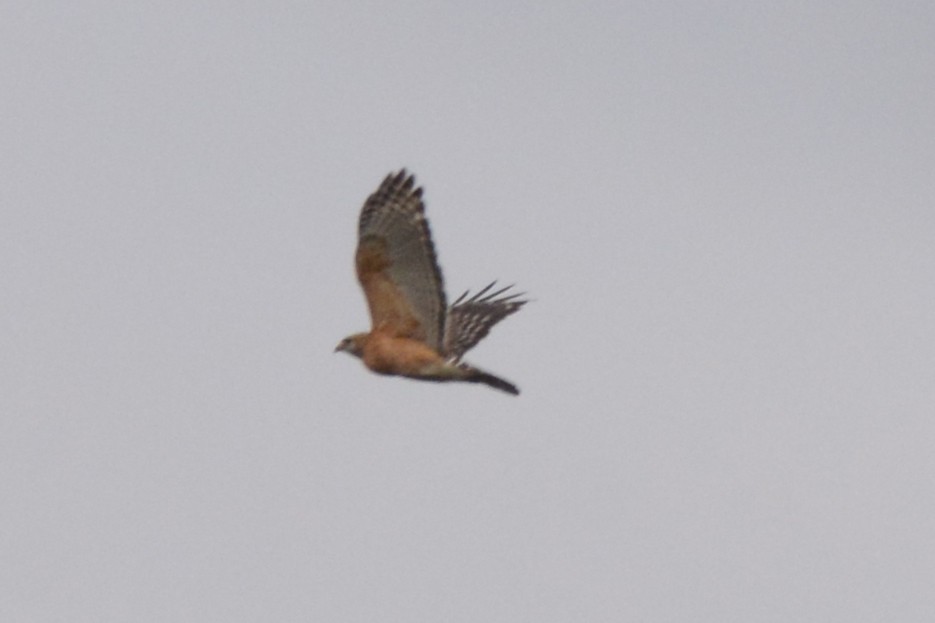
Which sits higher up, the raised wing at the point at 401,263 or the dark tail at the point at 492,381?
the raised wing at the point at 401,263

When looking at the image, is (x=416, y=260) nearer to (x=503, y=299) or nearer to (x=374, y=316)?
(x=374, y=316)

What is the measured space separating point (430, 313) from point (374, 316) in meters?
0.64

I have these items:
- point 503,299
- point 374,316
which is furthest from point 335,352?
point 503,299

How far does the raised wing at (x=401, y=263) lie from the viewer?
35500 mm

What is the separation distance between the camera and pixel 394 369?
117ft

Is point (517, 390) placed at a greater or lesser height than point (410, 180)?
lesser

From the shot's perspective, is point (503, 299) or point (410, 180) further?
point (503, 299)

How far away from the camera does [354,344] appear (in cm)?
3606

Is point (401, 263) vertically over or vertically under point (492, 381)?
over

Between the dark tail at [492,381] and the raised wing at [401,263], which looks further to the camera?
the raised wing at [401,263]

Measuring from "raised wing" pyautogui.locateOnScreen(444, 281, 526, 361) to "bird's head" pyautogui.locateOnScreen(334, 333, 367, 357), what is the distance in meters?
0.91

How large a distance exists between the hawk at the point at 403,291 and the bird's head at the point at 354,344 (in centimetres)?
1

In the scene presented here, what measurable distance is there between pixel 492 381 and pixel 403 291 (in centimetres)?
141

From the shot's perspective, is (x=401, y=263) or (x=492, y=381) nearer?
(x=492, y=381)
